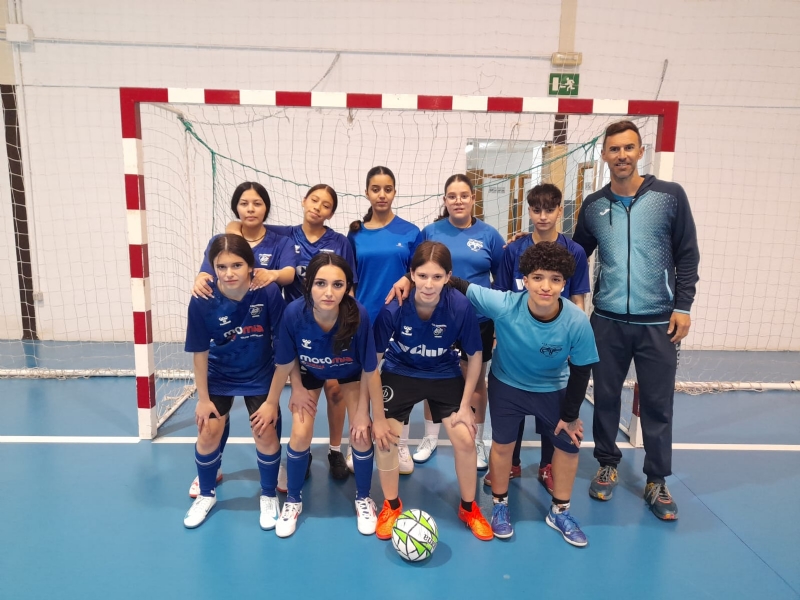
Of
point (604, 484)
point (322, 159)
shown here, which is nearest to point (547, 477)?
point (604, 484)

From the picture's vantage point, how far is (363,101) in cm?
284

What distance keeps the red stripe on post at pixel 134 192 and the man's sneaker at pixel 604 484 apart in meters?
3.14

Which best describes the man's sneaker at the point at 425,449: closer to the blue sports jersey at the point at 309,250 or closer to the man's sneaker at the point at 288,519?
the man's sneaker at the point at 288,519

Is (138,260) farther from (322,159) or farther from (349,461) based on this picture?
(322,159)

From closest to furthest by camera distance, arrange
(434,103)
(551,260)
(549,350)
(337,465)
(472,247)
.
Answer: (551,260)
(549,350)
(472,247)
(337,465)
(434,103)

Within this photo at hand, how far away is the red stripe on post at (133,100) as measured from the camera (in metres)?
2.87

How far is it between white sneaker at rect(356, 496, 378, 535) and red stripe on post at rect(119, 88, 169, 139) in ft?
8.29

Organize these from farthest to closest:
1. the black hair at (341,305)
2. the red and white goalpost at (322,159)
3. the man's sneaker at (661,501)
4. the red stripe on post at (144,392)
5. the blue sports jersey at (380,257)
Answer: the red and white goalpost at (322,159)
the red stripe on post at (144,392)
the blue sports jersey at (380,257)
the man's sneaker at (661,501)
the black hair at (341,305)

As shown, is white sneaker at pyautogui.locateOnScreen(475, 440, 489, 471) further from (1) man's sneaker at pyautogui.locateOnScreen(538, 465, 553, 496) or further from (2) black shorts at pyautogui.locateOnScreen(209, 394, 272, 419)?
(2) black shorts at pyautogui.locateOnScreen(209, 394, 272, 419)

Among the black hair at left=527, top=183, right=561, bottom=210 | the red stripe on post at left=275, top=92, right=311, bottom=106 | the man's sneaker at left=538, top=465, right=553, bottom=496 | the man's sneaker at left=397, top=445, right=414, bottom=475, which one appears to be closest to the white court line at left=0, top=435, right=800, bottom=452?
the man's sneaker at left=397, top=445, right=414, bottom=475

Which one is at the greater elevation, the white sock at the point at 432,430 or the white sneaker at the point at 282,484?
the white sock at the point at 432,430

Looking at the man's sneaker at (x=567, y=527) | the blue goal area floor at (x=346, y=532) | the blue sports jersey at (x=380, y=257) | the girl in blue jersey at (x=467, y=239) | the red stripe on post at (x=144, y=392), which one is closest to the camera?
the blue goal area floor at (x=346, y=532)

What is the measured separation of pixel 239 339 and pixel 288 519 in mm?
883

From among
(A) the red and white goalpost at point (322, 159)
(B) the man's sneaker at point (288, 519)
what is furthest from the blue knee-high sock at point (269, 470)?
(A) the red and white goalpost at point (322, 159)
